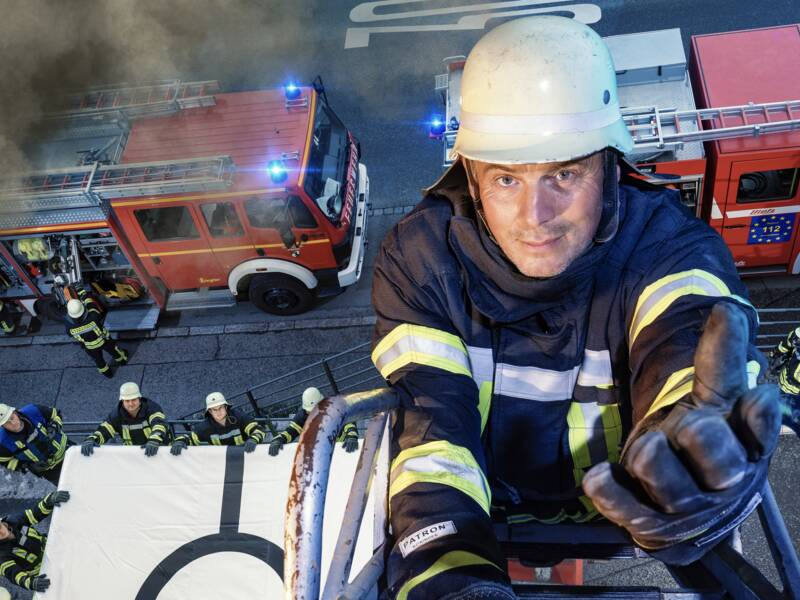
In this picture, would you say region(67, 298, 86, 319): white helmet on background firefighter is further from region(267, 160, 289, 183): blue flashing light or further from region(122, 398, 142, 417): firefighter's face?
region(267, 160, 289, 183): blue flashing light

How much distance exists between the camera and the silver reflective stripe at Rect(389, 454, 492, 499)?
206 cm

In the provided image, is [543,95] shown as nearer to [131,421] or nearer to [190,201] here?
[131,421]

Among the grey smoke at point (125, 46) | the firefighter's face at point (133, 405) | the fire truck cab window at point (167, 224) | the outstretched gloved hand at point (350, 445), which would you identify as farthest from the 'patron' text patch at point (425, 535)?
the grey smoke at point (125, 46)

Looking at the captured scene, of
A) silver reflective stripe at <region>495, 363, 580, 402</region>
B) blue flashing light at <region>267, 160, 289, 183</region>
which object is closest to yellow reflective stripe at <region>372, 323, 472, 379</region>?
silver reflective stripe at <region>495, 363, 580, 402</region>

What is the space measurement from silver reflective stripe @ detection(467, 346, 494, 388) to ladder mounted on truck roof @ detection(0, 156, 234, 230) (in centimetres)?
598

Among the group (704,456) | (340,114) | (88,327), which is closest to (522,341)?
(704,456)

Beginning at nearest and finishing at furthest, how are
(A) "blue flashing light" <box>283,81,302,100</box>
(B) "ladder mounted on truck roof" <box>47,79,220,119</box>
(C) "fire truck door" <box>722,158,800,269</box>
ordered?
(C) "fire truck door" <box>722,158,800,269</box> < (A) "blue flashing light" <box>283,81,302,100</box> < (B) "ladder mounted on truck roof" <box>47,79,220,119</box>

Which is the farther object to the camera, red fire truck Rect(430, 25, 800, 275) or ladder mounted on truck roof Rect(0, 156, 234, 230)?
ladder mounted on truck roof Rect(0, 156, 234, 230)

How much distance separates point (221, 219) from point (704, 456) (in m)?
7.68

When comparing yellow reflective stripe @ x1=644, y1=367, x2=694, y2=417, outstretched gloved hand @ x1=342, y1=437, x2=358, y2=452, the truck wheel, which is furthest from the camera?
the truck wheel

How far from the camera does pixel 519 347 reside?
2383 millimetres

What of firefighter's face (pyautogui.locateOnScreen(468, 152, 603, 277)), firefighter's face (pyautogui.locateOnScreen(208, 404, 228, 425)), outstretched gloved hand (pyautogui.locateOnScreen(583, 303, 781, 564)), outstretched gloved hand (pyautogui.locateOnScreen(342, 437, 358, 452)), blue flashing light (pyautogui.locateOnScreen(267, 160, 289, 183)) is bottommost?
outstretched gloved hand (pyautogui.locateOnScreen(583, 303, 781, 564))

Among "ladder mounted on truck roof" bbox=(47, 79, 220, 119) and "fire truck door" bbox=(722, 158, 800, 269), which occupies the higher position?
"ladder mounted on truck roof" bbox=(47, 79, 220, 119)

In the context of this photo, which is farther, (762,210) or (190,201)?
(190,201)
